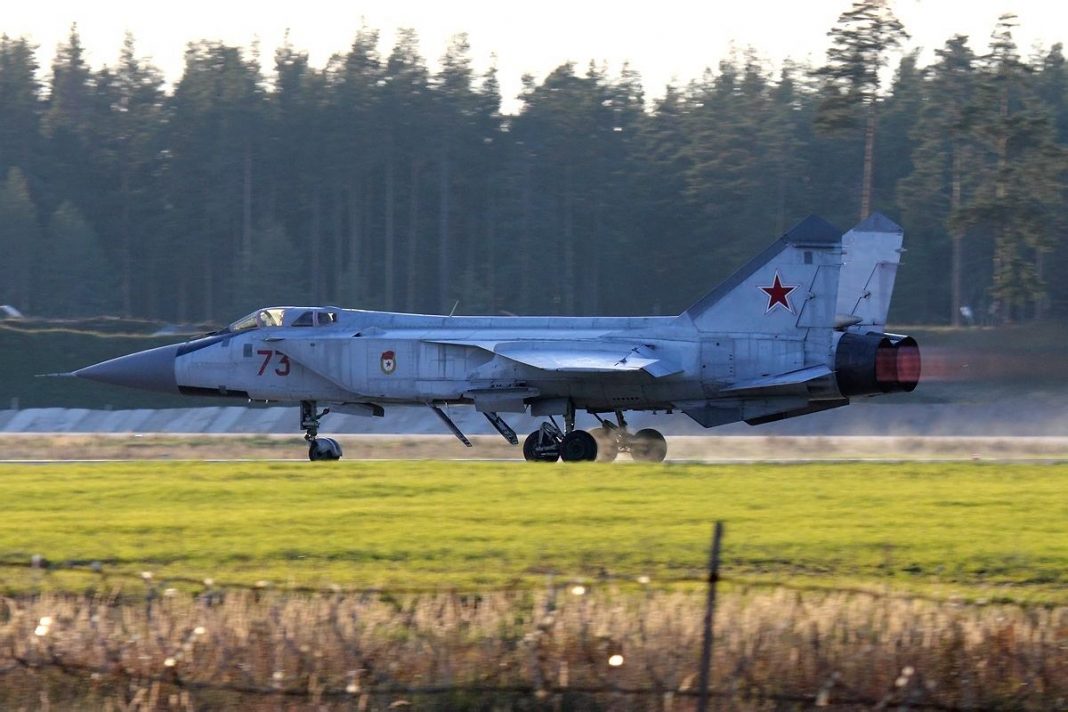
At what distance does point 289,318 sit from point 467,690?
1669cm

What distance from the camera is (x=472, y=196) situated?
79750mm

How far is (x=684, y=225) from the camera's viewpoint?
76250mm

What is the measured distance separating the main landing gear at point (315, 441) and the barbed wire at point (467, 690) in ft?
48.2

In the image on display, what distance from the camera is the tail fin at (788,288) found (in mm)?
23469

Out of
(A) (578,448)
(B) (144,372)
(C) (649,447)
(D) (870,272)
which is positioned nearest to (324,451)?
(B) (144,372)

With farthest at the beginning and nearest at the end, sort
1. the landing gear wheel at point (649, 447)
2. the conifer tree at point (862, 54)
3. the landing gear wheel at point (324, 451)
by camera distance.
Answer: the conifer tree at point (862, 54) < the landing gear wheel at point (649, 447) < the landing gear wheel at point (324, 451)

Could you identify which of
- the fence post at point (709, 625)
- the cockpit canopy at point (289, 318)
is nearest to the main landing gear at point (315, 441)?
the cockpit canopy at point (289, 318)

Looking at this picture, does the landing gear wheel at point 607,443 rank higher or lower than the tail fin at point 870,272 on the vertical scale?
lower

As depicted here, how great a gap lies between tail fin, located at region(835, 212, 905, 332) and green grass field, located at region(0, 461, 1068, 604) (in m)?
5.12

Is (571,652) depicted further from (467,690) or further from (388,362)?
(388,362)

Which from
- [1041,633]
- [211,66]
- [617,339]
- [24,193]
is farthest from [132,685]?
[211,66]

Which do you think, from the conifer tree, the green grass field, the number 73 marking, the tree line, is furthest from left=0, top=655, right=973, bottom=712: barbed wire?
the tree line

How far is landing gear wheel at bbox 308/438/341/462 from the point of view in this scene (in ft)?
81.4

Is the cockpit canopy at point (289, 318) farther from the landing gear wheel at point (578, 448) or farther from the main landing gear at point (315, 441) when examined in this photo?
the landing gear wheel at point (578, 448)
